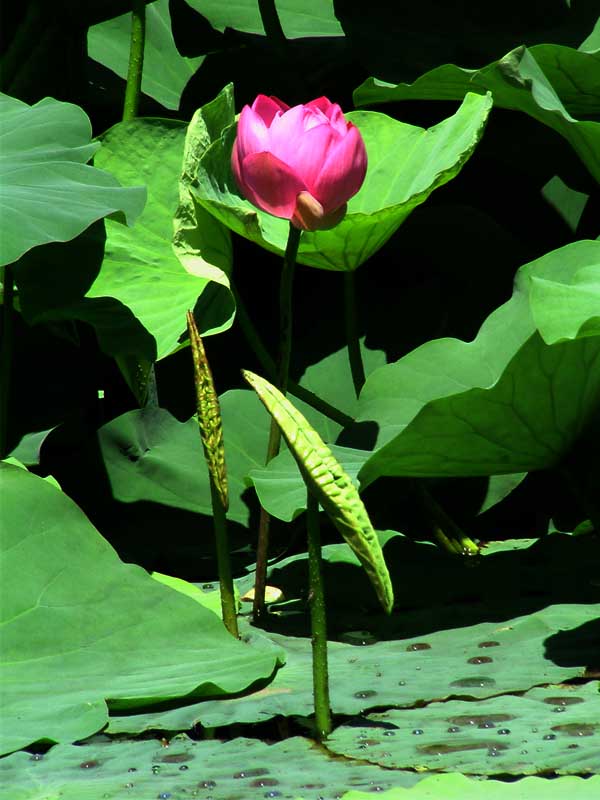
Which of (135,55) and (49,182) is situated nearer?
(49,182)

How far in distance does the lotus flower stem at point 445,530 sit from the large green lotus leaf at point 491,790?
0.76 metres

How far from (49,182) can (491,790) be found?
924 mm

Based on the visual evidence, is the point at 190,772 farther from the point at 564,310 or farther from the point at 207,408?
the point at 564,310

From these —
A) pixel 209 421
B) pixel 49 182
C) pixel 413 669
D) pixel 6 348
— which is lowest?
pixel 413 669

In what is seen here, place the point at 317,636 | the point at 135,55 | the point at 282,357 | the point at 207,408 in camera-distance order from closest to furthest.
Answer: the point at 317,636 < the point at 207,408 < the point at 282,357 < the point at 135,55

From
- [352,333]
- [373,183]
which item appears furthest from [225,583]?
[373,183]

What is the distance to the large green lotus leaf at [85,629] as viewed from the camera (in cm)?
91

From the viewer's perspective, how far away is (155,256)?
156 cm

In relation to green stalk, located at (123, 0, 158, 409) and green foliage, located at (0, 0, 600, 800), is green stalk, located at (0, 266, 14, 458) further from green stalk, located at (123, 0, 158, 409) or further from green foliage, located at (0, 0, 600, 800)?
green stalk, located at (123, 0, 158, 409)

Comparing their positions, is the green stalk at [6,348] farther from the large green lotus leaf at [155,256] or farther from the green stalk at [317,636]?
the green stalk at [317,636]

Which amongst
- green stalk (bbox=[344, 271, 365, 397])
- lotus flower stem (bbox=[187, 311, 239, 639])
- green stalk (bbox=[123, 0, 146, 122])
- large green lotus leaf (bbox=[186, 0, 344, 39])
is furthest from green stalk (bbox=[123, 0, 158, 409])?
lotus flower stem (bbox=[187, 311, 239, 639])

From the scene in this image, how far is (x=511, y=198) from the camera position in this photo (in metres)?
1.96

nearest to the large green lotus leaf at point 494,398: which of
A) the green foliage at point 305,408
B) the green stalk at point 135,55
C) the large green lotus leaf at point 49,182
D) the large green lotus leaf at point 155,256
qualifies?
the green foliage at point 305,408

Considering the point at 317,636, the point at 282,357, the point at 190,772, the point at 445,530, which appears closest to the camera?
the point at 190,772
